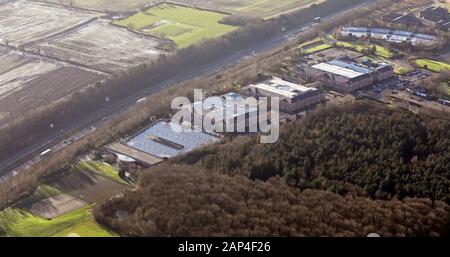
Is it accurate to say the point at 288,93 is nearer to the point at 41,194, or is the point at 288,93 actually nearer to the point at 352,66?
the point at 352,66

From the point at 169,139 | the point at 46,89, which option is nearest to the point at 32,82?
the point at 46,89

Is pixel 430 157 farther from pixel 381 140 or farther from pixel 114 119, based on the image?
pixel 114 119

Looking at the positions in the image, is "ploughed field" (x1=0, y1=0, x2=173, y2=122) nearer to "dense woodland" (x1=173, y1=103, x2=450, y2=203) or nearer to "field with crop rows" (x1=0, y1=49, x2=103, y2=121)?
"field with crop rows" (x1=0, y1=49, x2=103, y2=121)

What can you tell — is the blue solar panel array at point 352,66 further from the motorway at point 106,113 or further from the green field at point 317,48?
the motorway at point 106,113

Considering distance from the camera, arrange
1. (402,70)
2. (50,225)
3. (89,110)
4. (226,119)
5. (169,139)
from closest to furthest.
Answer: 1. (50,225)
2. (169,139)
3. (226,119)
4. (89,110)
5. (402,70)

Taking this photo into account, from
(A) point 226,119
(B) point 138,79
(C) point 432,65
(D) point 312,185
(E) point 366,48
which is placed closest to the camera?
(D) point 312,185

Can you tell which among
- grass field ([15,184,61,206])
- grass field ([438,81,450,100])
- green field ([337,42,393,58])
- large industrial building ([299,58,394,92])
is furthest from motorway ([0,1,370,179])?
grass field ([438,81,450,100])
